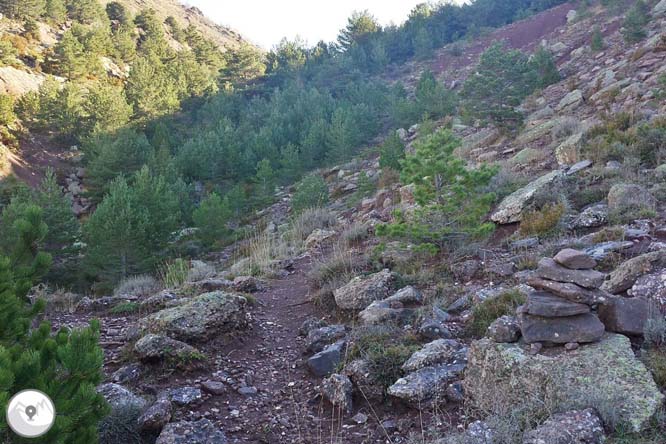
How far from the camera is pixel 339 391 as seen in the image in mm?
4227

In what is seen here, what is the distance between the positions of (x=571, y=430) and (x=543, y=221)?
4.69 metres

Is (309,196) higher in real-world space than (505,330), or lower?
higher

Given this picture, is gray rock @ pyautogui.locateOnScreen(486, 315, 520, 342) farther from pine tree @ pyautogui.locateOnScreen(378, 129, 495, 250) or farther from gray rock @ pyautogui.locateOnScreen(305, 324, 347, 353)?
pine tree @ pyautogui.locateOnScreen(378, 129, 495, 250)

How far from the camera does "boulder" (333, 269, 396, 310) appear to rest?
6238 millimetres

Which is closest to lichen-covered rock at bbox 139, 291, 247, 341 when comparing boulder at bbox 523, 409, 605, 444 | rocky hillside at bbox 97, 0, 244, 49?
boulder at bbox 523, 409, 605, 444

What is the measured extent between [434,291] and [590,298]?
2393 millimetres

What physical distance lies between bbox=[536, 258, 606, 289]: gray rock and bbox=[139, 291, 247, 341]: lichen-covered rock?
361 cm

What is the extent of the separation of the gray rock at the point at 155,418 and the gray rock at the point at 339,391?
1402 millimetres

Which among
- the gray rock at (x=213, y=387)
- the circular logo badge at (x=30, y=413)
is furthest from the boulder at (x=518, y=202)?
the circular logo badge at (x=30, y=413)

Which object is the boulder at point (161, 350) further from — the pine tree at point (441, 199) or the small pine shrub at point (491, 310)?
the pine tree at point (441, 199)

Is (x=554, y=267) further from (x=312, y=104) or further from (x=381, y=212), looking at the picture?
(x=312, y=104)

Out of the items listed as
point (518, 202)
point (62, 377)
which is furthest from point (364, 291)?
point (62, 377)

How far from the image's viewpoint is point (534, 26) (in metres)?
38.7

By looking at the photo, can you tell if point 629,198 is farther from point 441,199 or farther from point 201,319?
point 201,319
